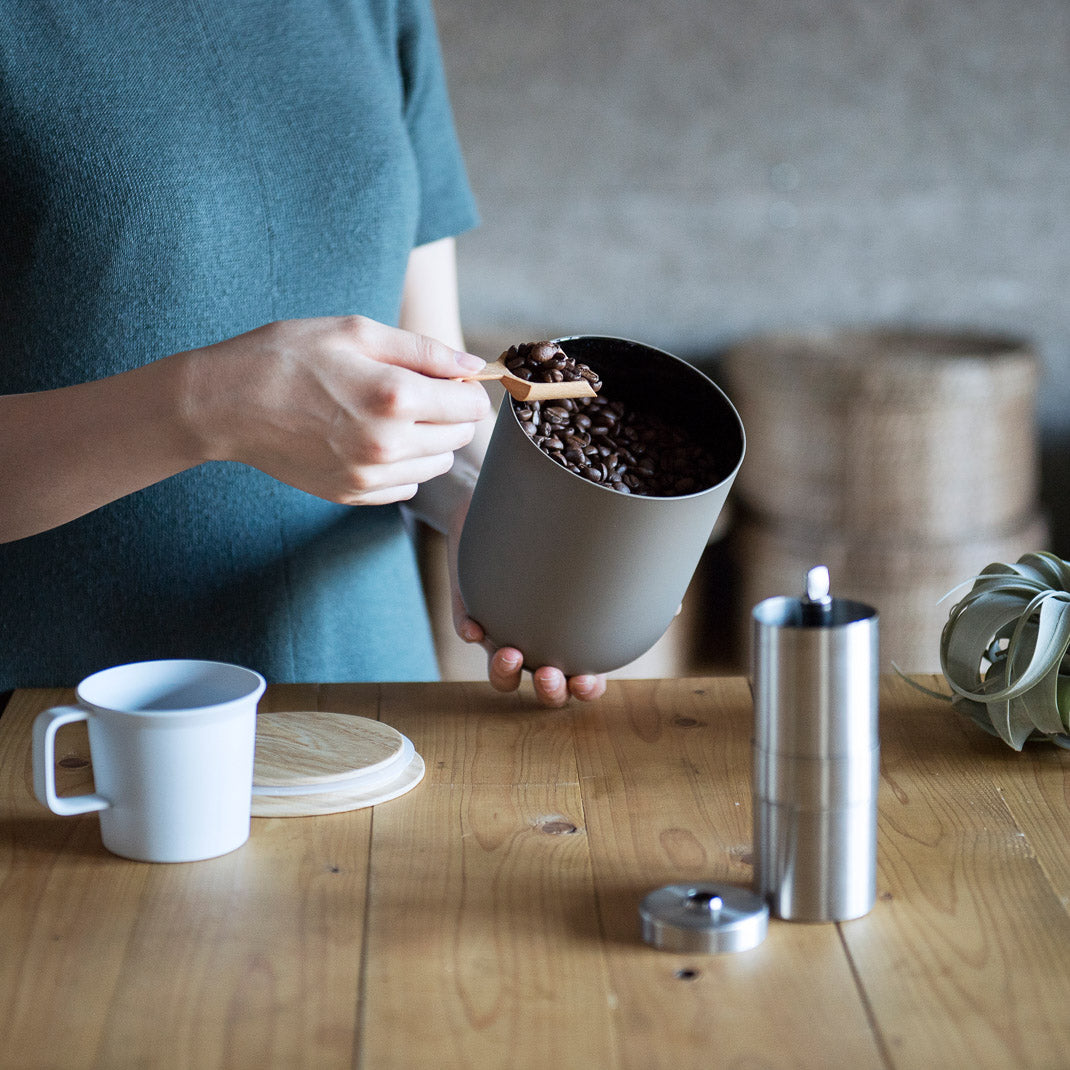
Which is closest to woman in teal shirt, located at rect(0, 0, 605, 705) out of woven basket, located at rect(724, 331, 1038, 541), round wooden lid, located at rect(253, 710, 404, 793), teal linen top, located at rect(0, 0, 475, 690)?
teal linen top, located at rect(0, 0, 475, 690)

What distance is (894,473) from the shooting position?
7.71ft

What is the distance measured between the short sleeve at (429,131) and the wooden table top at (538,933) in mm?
675

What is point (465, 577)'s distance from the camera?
0.98 metres

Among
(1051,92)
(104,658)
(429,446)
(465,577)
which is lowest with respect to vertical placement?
(104,658)

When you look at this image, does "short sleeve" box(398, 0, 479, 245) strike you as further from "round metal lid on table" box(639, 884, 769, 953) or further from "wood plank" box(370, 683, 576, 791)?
"round metal lid on table" box(639, 884, 769, 953)

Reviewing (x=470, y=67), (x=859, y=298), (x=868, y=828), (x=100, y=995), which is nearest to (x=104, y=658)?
(x=100, y=995)

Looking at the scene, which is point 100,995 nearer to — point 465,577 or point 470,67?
point 465,577

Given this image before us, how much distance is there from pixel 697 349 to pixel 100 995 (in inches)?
89.9

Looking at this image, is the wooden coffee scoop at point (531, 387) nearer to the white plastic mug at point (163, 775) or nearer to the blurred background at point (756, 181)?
the white plastic mug at point (163, 775)

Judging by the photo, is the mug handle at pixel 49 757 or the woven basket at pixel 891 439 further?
the woven basket at pixel 891 439

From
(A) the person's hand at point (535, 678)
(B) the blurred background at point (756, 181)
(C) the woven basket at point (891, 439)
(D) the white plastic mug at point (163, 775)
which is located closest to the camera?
(D) the white plastic mug at point (163, 775)

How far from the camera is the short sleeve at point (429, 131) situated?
A: 4.34 ft

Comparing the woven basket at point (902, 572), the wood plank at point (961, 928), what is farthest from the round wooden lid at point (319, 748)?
the woven basket at point (902, 572)

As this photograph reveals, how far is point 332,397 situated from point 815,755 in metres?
0.38
